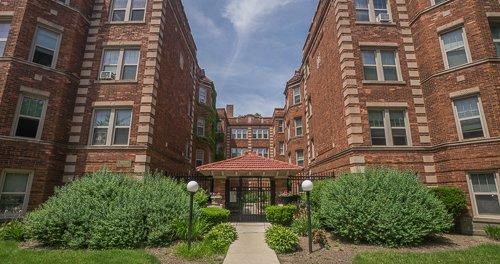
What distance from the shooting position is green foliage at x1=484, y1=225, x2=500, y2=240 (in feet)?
35.4

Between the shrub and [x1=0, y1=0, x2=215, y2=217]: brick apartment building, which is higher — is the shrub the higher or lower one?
the lower one

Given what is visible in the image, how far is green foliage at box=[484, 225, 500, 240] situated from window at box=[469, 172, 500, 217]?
0.90 meters

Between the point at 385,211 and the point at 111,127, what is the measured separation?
538 inches

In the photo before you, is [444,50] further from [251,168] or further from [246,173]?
[246,173]

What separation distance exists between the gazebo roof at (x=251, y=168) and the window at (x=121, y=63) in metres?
6.88

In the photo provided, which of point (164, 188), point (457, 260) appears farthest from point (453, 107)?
point (164, 188)

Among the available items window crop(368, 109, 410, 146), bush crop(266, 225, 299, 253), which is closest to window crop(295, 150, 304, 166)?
window crop(368, 109, 410, 146)

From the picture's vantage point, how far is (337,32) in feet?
53.2

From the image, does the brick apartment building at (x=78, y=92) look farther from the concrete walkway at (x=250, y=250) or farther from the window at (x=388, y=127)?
the window at (x=388, y=127)

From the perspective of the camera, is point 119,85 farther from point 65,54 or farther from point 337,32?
point 337,32

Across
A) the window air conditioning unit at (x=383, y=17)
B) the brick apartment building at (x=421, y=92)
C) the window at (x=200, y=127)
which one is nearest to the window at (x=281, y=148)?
the window at (x=200, y=127)

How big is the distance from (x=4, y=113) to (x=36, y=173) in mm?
3052

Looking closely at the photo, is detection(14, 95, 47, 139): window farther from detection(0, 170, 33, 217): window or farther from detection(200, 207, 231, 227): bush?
detection(200, 207, 231, 227): bush

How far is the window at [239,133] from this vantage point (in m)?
44.4
